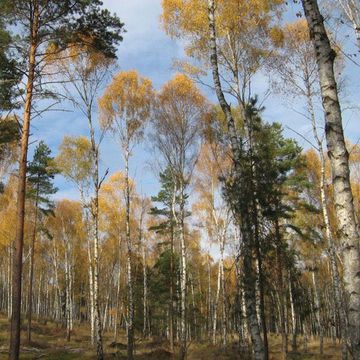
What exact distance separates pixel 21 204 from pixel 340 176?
8.42m

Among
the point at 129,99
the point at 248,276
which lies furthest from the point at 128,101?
the point at 248,276

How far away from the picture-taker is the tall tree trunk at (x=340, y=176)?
13.0ft

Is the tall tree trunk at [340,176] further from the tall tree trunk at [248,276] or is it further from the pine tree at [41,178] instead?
the pine tree at [41,178]

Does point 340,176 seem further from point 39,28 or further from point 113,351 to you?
point 113,351

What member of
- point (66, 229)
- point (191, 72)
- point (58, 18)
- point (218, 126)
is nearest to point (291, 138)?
point (218, 126)

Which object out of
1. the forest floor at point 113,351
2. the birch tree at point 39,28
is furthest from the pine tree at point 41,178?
the birch tree at point 39,28

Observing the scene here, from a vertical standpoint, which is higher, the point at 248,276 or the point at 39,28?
the point at 39,28

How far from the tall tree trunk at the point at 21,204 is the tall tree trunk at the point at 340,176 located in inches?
315

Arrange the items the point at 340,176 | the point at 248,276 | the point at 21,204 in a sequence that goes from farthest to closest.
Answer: the point at 21,204 < the point at 248,276 < the point at 340,176

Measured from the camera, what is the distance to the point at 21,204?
34.2 ft

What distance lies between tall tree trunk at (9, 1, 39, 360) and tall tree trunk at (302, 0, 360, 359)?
26.3 ft

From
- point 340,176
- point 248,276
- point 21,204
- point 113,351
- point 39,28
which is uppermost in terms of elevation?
point 39,28

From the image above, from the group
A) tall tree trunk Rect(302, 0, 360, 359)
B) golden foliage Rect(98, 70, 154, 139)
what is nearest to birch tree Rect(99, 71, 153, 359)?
golden foliage Rect(98, 70, 154, 139)

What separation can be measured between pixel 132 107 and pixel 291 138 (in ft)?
29.0
